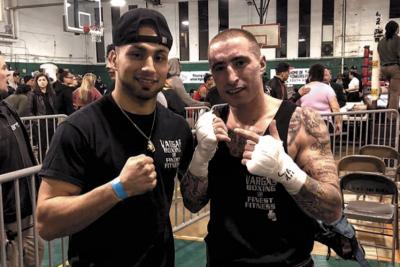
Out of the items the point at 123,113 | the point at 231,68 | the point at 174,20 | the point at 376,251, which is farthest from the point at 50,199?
the point at 174,20

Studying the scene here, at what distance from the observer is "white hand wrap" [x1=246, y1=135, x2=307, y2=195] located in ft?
4.68

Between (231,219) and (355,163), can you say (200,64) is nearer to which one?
(355,163)

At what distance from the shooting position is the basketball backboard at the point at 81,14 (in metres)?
14.5

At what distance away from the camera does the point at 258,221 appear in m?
1.59

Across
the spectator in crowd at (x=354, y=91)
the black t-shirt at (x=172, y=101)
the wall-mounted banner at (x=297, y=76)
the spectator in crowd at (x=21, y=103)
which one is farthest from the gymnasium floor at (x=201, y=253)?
the wall-mounted banner at (x=297, y=76)

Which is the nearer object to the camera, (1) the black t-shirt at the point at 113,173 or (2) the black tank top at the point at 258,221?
(1) the black t-shirt at the point at 113,173

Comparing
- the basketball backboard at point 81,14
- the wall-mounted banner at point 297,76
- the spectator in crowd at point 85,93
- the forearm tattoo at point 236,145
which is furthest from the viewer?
the wall-mounted banner at point 297,76

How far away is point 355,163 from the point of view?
445 cm

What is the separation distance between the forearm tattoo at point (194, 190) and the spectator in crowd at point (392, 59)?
22.1 feet

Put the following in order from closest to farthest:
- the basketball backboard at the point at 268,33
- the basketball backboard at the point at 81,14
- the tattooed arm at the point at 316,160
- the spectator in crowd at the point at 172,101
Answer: the tattooed arm at the point at 316,160, the spectator in crowd at the point at 172,101, the basketball backboard at the point at 268,33, the basketball backboard at the point at 81,14

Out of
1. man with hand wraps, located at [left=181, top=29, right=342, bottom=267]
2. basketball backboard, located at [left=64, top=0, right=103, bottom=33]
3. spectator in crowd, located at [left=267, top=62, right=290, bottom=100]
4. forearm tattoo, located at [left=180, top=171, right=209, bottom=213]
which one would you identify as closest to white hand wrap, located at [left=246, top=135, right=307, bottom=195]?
man with hand wraps, located at [left=181, top=29, right=342, bottom=267]

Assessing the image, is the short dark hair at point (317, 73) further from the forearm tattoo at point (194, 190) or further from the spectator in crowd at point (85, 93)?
the forearm tattoo at point (194, 190)

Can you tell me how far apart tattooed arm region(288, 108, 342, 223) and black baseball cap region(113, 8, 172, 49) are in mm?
627

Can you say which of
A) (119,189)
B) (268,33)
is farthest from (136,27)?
(268,33)
